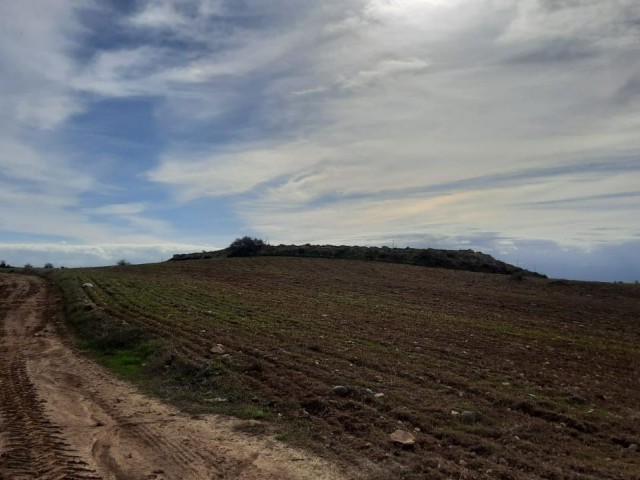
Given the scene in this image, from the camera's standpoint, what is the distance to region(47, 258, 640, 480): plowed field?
6824 mm

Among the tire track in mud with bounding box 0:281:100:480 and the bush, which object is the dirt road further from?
the bush

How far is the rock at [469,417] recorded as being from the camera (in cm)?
788

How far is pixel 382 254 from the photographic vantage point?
187 ft

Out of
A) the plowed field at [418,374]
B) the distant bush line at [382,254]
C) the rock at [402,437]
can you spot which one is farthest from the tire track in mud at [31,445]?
the distant bush line at [382,254]

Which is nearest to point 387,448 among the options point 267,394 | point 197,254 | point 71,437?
point 267,394

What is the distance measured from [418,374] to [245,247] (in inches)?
2008

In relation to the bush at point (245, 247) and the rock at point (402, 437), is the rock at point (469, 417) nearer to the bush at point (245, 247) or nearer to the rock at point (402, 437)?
the rock at point (402, 437)

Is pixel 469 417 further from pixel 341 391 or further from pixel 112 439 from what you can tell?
pixel 112 439

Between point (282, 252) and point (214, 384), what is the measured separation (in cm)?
4881

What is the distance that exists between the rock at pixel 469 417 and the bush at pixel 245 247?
51898mm

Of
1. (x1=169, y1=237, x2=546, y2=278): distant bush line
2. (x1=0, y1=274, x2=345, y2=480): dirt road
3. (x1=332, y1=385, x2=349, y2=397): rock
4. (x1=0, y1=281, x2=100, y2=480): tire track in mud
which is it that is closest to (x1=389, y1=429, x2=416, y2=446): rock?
(x1=0, y1=274, x2=345, y2=480): dirt road

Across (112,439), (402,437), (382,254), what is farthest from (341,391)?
(382,254)

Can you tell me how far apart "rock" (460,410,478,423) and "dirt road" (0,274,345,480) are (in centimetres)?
251

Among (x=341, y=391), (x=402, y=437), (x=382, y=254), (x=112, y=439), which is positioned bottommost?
(x=112, y=439)
